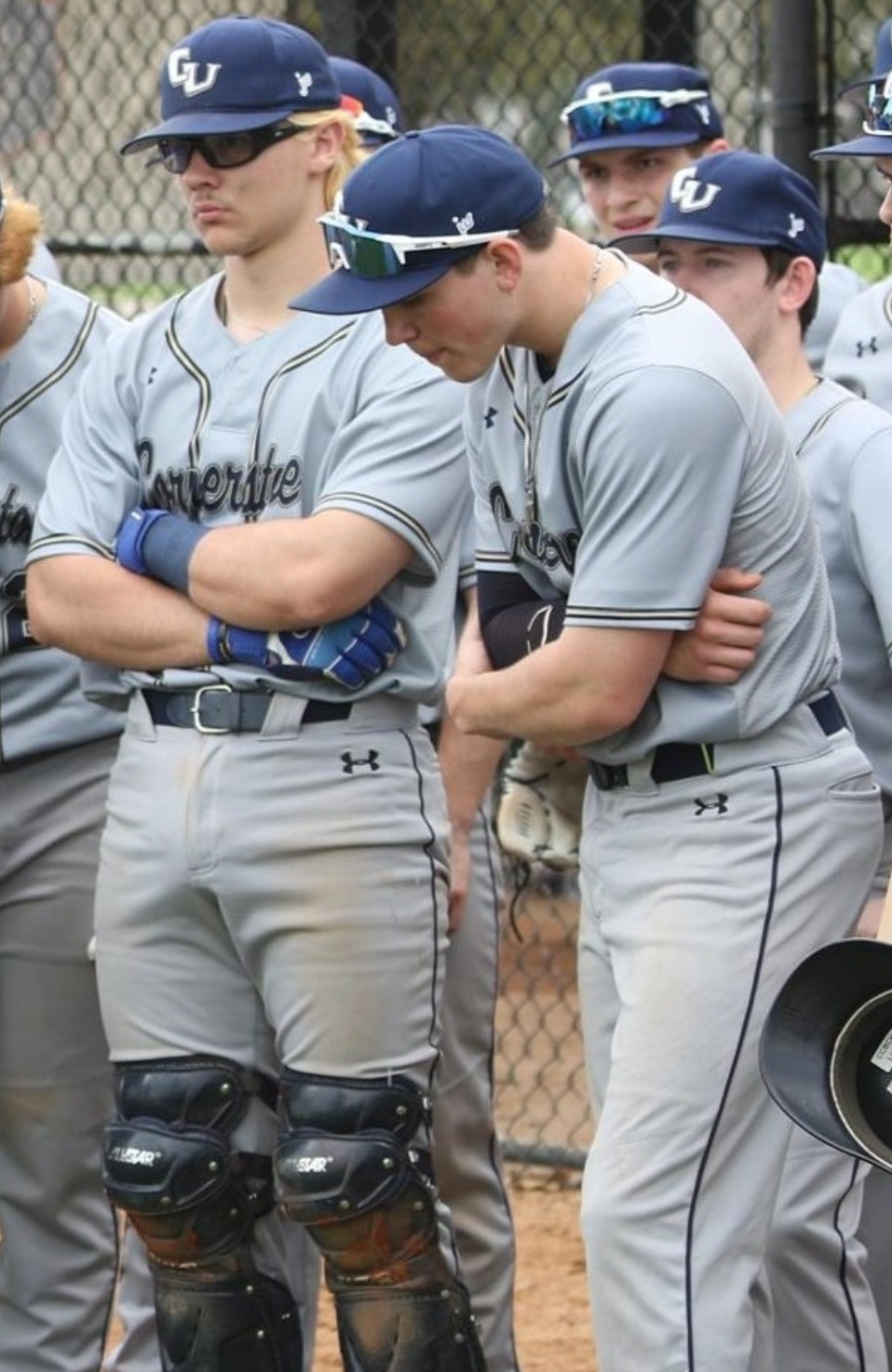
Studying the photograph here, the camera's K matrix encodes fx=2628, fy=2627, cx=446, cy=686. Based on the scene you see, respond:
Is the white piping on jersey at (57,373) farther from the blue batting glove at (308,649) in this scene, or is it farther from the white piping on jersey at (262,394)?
the blue batting glove at (308,649)

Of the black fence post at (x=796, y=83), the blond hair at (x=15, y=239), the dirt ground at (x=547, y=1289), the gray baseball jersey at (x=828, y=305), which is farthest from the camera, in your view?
the black fence post at (x=796, y=83)

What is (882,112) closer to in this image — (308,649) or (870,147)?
(870,147)

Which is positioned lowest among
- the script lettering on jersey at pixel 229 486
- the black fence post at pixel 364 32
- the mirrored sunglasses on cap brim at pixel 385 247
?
the black fence post at pixel 364 32

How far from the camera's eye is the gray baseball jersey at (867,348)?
449cm

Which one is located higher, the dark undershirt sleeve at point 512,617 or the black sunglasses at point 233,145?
the black sunglasses at point 233,145

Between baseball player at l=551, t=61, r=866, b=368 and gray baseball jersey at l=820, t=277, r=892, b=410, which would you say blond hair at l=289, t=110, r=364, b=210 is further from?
baseball player at l=551, t=61, r=866, b=368

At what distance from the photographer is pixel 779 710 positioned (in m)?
3.32

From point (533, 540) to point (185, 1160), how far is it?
3.21 ft

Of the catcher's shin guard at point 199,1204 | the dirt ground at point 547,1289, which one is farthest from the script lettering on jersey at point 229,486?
the dirt ground at point 547,1289

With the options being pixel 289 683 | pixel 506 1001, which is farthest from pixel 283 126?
pixel 506 1001

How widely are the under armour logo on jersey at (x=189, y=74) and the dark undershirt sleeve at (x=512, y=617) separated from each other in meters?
0.83

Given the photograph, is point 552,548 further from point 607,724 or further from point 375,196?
point 375,196

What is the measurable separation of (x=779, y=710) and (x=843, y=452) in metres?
0.53

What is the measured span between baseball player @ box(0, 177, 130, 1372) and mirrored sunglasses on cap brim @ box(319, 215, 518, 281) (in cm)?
100
